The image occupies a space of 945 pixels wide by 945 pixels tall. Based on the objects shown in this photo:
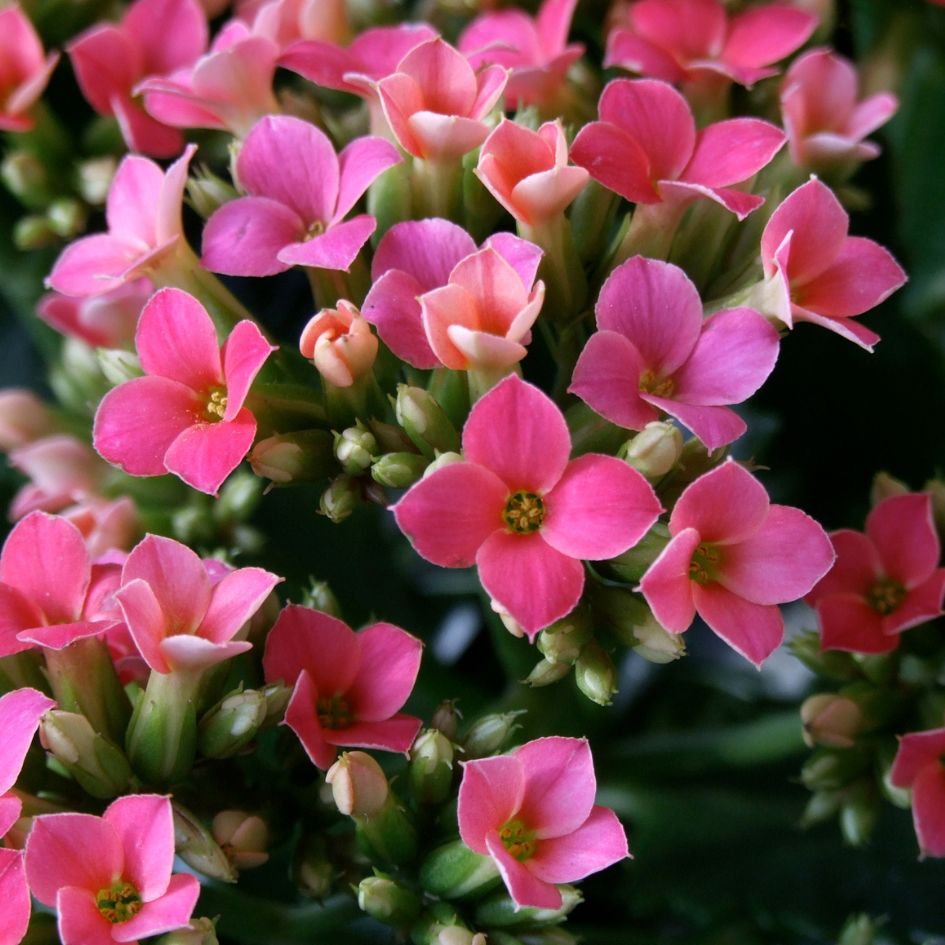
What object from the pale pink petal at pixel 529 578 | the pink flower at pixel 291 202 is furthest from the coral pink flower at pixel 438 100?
the pale pink petal at pixel 529 578

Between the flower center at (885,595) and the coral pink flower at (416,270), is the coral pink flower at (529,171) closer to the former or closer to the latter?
the coral pink flower at (416,270)

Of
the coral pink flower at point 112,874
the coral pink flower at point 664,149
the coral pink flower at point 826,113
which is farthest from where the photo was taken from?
the coral pink flower at point 826,113

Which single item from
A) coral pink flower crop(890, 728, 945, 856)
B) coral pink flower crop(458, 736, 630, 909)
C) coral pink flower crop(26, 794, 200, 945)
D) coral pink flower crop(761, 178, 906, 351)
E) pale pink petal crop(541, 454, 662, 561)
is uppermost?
coral pink flower crop(761, 178, 906, 351)

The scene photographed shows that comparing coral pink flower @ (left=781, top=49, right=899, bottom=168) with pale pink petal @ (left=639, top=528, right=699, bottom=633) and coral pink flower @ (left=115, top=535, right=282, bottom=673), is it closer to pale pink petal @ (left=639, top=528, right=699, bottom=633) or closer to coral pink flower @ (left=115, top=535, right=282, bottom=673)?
pale pink petal @ (left=639, top=528, right=699, bottom=633)

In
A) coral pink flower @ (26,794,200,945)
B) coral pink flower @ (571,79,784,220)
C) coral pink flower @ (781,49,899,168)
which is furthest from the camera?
coral pink flower @ (781,49,899,168)

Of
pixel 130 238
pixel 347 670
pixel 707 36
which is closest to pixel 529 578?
pixel 347 670

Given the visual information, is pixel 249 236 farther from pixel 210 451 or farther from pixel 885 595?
pixel 885 595

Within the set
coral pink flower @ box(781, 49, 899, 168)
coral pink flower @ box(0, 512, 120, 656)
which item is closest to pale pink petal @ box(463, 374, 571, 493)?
coral pink flower @ box(0, 512, 120, 656)
